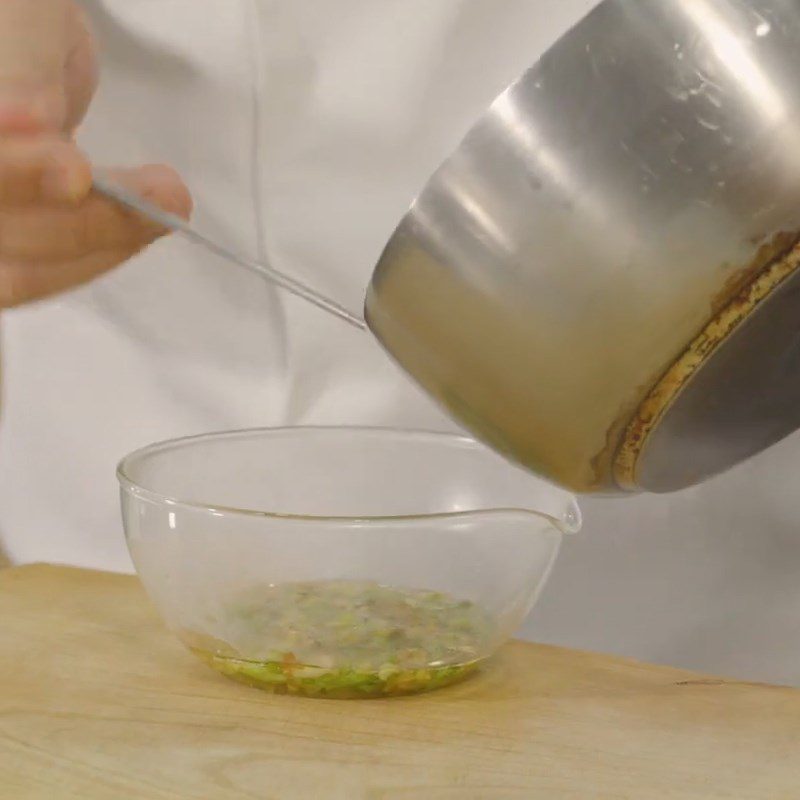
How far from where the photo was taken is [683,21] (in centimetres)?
32

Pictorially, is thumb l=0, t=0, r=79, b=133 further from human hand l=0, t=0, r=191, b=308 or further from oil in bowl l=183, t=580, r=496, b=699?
oil in bowl l=183, t=580, r=496, b=699

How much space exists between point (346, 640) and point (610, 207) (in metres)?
0.24

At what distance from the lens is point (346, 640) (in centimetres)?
49

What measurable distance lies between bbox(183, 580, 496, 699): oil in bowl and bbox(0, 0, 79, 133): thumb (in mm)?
228

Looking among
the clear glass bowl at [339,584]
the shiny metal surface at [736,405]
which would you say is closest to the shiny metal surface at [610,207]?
the shiny metal surface at [736,405]

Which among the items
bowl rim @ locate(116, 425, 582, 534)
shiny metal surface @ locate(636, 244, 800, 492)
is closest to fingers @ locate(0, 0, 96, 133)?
bowl rim @ locate(116, 425, 582, 534)

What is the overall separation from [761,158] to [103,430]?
0.58 metres

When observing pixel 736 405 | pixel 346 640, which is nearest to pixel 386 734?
pixel 346 640

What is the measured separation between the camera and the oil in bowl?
490 mm

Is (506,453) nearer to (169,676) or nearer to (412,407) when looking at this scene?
(169,676)

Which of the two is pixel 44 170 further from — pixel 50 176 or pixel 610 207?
pixel 610 207

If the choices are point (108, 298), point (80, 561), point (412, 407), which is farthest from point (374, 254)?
point (80, 561)

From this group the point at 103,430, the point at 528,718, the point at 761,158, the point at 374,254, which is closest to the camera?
the point at 761,158

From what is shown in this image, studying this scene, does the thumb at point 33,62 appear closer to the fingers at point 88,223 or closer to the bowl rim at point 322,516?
the fingers at point 88,223
